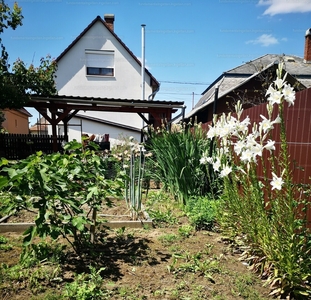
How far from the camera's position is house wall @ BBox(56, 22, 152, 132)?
1474 cm

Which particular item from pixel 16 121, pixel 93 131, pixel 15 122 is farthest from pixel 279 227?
pixel 16 121

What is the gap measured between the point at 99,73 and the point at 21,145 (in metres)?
6.50

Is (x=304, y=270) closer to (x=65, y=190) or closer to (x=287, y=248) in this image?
(x=287, y=248)

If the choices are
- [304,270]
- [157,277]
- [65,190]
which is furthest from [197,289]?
[65,190]

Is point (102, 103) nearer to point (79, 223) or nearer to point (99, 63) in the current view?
point (99, 63)

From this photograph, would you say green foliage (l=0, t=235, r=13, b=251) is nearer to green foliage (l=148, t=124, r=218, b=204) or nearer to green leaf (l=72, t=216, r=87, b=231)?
green leaf (l=72, t=216, r=87, b=231)

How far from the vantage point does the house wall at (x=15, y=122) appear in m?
18.0

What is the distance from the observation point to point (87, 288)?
179cm

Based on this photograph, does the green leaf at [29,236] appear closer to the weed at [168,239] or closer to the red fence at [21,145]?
the weed at [168,239]

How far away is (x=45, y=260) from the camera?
85.7 inches

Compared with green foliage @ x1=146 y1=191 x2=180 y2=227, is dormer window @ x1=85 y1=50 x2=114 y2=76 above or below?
above

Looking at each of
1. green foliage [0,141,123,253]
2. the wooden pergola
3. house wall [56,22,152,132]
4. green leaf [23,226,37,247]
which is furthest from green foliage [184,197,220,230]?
house wall [56,22,152,132]

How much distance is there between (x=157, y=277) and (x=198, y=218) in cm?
125

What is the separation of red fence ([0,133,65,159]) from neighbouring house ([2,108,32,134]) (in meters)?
7.35
